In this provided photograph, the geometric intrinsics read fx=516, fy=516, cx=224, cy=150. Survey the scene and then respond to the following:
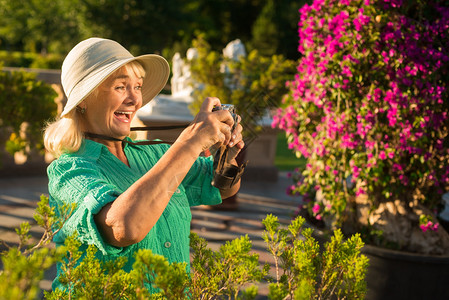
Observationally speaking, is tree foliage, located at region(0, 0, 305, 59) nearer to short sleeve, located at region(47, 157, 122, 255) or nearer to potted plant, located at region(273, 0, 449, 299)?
potted plant, located at region(273, 0, 449, 299)

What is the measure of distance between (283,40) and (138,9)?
35.0 ft

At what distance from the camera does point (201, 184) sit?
2125 mm

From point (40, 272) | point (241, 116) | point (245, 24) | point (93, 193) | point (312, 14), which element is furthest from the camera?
point (245, 24)

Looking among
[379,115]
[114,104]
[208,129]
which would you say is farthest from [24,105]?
[208,129]

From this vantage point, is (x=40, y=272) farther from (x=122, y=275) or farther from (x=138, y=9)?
(x=138, y=9)

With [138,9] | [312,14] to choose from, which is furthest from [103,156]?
[138,9]

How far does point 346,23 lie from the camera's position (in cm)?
364

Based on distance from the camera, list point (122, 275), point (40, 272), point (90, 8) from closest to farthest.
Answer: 1. point (40, 272)
2. point (122, 275)
3. point (90, 8)

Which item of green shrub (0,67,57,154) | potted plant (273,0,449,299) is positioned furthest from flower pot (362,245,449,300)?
green shrub (0,67,57,154)

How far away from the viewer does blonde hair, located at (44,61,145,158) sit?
1753mm

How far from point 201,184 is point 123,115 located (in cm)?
45

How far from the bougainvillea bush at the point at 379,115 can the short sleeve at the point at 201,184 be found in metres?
1.78

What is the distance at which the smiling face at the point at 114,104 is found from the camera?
5.98 ft

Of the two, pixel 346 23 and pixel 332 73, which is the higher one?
pixel 346 23
